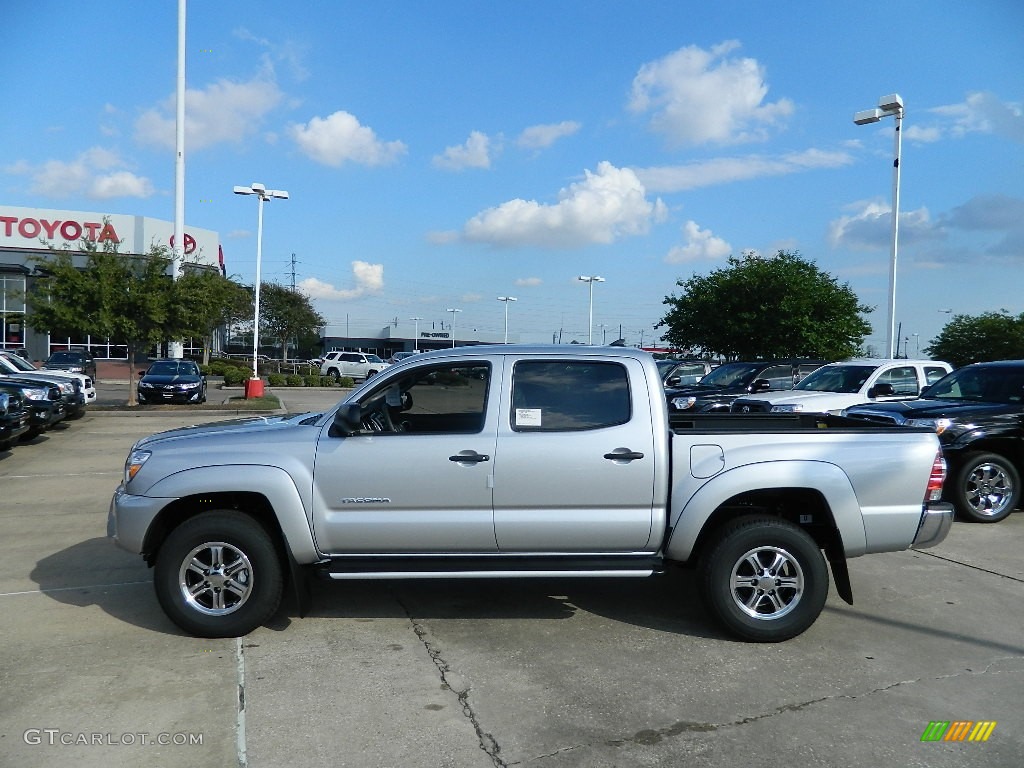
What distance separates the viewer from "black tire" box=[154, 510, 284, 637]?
16.8ft

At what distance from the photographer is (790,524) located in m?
5.23

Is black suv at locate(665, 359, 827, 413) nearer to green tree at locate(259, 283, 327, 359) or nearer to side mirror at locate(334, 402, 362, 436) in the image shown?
side mirror at locate(334, 402, 362, 436)

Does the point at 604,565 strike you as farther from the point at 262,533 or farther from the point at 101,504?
the point at 101,504

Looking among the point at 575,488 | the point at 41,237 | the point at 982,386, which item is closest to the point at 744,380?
the point at 982,386

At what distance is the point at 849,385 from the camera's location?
13.3 m

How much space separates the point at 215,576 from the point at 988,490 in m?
8.19

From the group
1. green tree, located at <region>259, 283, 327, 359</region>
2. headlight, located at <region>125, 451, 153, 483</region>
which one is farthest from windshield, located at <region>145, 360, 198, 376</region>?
green tree, located at <region>259, 283, 327, 359</region>

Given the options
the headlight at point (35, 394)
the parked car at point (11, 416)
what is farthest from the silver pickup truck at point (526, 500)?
the headlight at point (35, 394)

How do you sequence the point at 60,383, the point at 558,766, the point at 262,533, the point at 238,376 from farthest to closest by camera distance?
the point at 238,376
the point at 60,383
the point at 262,533
the point at 558,766

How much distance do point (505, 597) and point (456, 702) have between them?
71.8 inches

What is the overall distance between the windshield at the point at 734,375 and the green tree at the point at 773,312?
7255mm

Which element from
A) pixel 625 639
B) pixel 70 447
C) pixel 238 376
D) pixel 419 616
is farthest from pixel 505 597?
pixel 238 376

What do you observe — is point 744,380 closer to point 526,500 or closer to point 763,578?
point 763,578

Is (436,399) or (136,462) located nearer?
(136,462)
